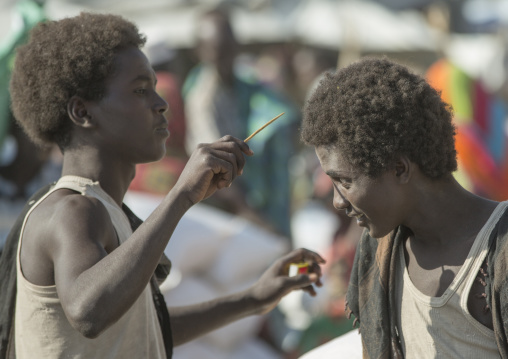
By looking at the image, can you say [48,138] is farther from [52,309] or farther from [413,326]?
[413,326]

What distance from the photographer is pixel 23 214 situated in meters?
2.36

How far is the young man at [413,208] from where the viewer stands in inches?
77.1

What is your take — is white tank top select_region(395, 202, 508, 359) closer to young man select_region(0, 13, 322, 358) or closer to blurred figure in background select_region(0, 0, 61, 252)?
young man select_region(0, 13, 322, 358)

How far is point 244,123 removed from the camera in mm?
5629

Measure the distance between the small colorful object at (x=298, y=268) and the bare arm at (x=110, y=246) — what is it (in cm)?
62

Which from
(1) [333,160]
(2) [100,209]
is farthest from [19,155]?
(1) [333,160]

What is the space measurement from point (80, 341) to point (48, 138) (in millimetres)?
672

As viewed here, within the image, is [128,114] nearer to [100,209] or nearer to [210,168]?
[100,209]

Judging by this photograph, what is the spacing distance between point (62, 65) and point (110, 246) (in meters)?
0.58

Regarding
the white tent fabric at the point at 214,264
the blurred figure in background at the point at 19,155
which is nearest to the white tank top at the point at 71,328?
the white tent fabric at the point at 214,264

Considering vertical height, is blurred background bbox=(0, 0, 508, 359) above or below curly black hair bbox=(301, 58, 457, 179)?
below

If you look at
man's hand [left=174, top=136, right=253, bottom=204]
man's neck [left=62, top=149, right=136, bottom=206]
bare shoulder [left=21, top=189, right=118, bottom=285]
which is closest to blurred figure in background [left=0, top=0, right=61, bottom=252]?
man's neck [left=62, top=149, right=136, bottom=206]

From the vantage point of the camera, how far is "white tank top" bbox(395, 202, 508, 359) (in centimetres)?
195

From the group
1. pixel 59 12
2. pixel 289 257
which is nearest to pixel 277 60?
pixel 59 12
